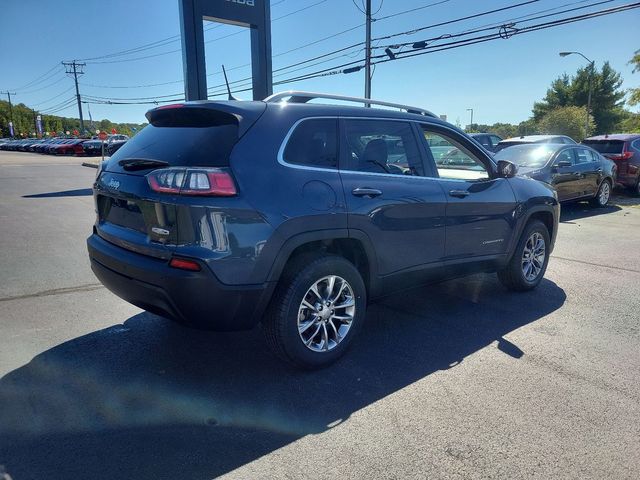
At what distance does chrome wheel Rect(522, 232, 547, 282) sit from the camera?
5.07 m

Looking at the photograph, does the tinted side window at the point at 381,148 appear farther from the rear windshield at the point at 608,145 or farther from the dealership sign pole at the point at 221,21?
the rear windshield at the point at 608,145

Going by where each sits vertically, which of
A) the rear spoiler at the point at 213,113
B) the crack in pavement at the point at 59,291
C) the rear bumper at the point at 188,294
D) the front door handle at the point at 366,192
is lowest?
the crack in pavement at the point at 59,291

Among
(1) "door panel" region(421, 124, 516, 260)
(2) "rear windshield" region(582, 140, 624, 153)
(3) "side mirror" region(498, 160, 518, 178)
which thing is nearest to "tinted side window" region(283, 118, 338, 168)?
(1) "door panel" region(421, 124, 516, 260)

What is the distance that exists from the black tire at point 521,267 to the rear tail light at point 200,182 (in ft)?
11.0

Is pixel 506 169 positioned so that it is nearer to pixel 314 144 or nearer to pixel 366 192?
pixel 366 192

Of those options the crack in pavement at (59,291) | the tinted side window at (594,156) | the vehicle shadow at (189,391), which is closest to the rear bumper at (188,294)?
the vehicle shadow at (189,391)

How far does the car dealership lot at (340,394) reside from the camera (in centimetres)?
239

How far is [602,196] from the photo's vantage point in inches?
453

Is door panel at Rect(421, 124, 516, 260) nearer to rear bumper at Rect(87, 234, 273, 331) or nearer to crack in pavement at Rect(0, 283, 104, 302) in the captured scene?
rear bumper at Rect(87, 234, 273, 331)

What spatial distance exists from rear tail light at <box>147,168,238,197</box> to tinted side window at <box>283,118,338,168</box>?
462 mm

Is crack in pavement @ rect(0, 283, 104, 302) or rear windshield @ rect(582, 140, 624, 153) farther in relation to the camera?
rear windshield @ rect(582, 140, 624, 153)

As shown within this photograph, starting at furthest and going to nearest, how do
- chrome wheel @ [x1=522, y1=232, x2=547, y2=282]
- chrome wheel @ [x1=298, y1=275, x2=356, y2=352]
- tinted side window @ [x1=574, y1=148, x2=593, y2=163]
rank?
tinted side window @ [x1=574, y1=148, x2=593, y2=163] < chrome wheel @ [x1=522, y1=232, x2=547, y2=282] < chrome wheel @ [x1=298, y1=275, x2=356, y2=352]

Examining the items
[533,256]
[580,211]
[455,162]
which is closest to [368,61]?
[580,211]

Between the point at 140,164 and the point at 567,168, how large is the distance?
954cm
